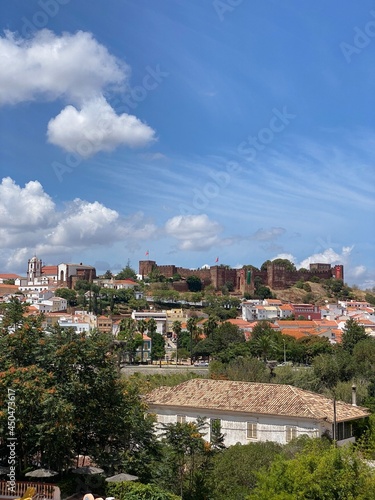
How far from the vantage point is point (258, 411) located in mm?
22750

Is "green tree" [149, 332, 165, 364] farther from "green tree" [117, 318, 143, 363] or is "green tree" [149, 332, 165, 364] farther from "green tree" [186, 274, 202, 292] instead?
"green tree" [186, 274, 202, 292]

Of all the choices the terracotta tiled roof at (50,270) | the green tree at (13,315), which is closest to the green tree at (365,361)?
the green tree at (13,315)

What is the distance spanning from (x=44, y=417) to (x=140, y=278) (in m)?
127

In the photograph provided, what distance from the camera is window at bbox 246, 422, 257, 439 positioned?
22750 millimetres

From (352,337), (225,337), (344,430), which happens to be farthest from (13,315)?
(225,337)

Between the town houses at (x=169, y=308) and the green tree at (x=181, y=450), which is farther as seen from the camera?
the town houses at (x=169, y=308)

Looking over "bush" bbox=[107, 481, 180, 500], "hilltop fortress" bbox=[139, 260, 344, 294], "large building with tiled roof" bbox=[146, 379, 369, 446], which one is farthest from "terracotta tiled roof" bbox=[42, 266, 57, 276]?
"bush" bbox=[107, 481, 180, 500]

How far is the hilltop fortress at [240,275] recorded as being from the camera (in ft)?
449

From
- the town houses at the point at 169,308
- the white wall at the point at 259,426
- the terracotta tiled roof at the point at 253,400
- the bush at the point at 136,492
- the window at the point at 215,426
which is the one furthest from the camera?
the town houses at the point at 169,308

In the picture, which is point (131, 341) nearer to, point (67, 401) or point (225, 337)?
point (225, 337)

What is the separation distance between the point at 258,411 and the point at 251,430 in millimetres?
779

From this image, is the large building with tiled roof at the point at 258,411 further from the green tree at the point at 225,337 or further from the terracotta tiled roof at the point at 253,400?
the green tree at the point at 225,337

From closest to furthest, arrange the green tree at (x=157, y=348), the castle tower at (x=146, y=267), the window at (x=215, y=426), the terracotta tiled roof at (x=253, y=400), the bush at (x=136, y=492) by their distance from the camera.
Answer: the bush at (x=136, y=492) < the terracotta tiled roof at (x=253, y=400) < the window at (x=215, y=426) < the green tree at (x=157, y=348) < the castle tower at (x=146, y=267)

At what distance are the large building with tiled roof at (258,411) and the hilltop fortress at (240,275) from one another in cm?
10951
